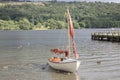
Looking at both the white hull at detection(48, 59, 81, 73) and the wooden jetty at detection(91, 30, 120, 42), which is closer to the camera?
the white hull at detection(48, 59, 81, 73)

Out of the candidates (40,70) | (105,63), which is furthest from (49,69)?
(105,63)

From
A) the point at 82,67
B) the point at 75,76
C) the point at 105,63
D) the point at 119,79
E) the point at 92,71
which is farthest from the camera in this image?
the point at 105,63

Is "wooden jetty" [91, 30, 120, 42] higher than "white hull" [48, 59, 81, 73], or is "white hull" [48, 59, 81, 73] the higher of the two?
"white hull" [48, 59, 81, 73]

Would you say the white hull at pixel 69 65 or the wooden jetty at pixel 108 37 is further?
the wooden jetty at pixel 108 37

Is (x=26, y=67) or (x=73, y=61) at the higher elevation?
(x=73, y=61)

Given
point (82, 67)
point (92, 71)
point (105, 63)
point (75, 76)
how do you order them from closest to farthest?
point (75, 76)
point (92, 71)
point (82, 67)
point (105, 63)

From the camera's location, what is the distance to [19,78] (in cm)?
3400

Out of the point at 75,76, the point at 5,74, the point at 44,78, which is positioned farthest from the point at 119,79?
the point at 5,74

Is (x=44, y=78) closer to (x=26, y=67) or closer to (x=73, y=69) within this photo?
(x=73, y=69)

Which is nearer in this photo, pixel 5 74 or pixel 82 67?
pixel 5 74

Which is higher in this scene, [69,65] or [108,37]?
[69,65]

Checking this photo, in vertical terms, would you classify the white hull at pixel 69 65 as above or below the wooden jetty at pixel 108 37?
above

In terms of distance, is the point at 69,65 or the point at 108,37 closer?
the point at 69,65

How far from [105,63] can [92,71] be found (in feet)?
23.3
